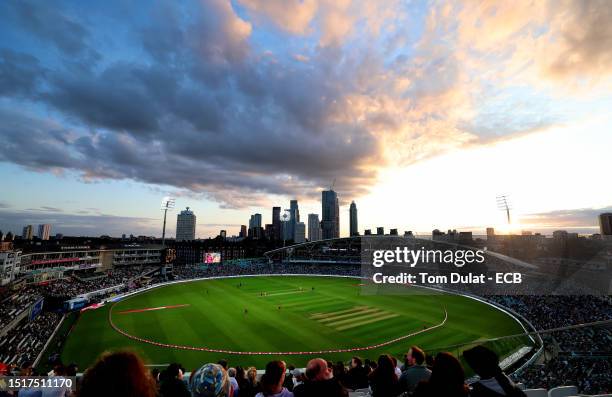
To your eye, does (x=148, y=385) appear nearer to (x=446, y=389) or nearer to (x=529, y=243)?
(x=446, y=389)

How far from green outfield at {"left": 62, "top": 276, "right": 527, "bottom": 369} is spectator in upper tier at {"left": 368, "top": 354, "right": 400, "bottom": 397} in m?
12.9

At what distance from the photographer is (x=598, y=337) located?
11688 millimetres

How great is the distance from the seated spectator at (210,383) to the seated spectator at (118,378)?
1.27 metres

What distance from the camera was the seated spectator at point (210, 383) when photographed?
3.21 m

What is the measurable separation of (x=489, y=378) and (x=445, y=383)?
2.56 ft

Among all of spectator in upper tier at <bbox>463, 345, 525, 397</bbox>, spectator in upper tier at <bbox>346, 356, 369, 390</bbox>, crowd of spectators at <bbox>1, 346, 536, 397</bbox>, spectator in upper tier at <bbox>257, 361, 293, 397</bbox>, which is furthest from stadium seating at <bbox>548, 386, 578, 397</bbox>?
spectator in upper tier at <bbox>257, 361, 293, 397</bbox>

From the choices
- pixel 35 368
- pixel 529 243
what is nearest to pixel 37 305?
pixel 35 368

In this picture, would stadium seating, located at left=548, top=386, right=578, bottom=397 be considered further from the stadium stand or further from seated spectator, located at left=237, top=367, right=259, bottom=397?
seated spectator, located at left=237, top=367, right=259, bottom=397

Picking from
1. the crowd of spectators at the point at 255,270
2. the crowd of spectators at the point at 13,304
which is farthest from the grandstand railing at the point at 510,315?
the crowd of spectators at the point at 13,304

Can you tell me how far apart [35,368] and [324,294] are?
128 feet

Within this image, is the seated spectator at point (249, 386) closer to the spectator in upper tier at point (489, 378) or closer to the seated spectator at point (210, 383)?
the seated spectator at point (210, 383)

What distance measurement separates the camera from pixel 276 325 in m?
33.5

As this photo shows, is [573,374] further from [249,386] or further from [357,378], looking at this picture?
[249,386]

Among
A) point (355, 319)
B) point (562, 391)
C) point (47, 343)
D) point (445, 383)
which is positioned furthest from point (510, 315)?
point (47, 343)
